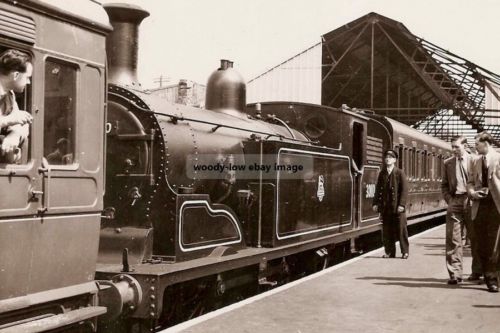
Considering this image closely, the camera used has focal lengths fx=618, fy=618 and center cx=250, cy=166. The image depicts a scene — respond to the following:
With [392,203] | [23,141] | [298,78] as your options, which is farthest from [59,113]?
[298,78]

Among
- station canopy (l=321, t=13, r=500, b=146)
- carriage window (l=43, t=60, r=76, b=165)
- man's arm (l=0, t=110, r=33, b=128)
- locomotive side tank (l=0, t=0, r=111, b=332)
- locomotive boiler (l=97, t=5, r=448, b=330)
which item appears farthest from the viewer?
station canopy (l=321, t=13, r=500, b=146)

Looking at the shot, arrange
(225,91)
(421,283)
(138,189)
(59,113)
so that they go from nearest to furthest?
(59,113)
(138,189)
(421,283)
(225,91)

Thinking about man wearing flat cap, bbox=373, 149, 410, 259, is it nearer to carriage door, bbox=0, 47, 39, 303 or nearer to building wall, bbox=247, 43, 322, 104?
carriage door, bbox=0, 47, 39, 303

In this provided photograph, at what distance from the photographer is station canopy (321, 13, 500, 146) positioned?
82.9 feet

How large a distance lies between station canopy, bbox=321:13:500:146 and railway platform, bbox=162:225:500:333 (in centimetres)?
1864

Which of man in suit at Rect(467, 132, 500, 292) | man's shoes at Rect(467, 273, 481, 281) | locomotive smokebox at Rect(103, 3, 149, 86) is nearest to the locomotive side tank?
locomotive smokebox at Rect(103, 3, 149, 86)

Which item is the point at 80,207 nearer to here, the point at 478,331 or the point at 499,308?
the point at 478,331

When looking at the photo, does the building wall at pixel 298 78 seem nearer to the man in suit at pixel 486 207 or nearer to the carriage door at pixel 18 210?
the man in suit at pixel 486 207

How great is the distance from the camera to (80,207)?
13.5 ft

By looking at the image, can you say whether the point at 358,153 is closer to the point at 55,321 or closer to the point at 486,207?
the point at 486,207

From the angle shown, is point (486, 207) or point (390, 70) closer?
point (486, 207)

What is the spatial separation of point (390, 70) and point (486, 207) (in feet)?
68.4

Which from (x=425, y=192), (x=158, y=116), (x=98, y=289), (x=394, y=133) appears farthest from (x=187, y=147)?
(x=425, y=192)

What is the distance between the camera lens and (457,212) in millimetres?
7043
